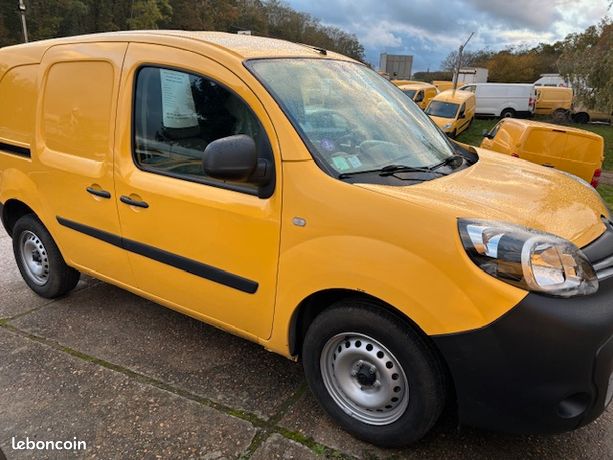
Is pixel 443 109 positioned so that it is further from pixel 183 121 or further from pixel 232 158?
pixel 232 158

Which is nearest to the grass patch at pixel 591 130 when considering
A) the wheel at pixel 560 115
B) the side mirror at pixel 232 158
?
the wheel at pixel 560 115

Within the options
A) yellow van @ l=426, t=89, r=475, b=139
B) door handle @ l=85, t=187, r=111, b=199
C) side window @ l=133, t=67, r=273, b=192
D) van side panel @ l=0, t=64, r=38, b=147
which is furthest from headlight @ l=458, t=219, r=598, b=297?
yellow van @ l=426, t=89, r=475, b=139

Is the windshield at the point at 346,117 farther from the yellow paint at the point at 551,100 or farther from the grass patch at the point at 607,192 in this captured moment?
the yellow paint at the point at 551,100

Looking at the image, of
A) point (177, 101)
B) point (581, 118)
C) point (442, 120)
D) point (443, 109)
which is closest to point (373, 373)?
point (177, 101)

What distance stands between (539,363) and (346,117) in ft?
4.85

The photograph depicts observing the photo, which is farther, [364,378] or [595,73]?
[595,73]

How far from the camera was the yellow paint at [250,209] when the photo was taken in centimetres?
193

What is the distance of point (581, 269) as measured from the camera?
1840mm

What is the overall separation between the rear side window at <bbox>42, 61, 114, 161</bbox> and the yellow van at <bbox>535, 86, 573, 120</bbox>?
30.5 meters

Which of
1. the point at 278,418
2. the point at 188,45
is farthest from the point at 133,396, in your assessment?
the point at 188,45

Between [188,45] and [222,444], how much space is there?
6.68ft

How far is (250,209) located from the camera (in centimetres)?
235

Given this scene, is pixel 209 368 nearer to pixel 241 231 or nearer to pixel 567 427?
pixel 241 231

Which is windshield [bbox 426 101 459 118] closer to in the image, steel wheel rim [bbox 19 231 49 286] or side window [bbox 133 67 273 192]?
steel wheel rim [bbox 19 231 49 286]
